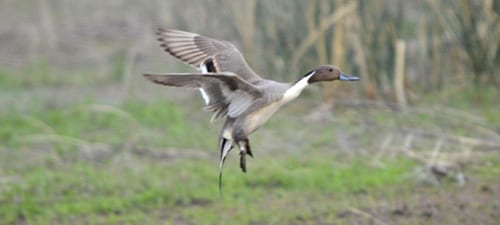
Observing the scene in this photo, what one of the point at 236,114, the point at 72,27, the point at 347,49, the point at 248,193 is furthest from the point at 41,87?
the point at 236,114

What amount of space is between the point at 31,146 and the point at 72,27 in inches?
200

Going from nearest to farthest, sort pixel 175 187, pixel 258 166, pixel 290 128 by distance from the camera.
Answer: pixel 175 187
pixel 258 166
pixel 290 128

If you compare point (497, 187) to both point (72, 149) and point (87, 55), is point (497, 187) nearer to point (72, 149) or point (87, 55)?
point (72, 149)

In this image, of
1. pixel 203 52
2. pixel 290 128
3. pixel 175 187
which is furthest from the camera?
pixel 290 128

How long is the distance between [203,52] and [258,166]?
86.0 inches

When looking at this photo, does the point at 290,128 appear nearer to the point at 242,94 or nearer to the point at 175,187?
the point at 175,187

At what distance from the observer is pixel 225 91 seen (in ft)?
16.9

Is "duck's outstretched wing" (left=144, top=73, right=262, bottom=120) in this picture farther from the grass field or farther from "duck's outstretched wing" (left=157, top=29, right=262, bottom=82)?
the grass field

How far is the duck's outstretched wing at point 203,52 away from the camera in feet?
18.3

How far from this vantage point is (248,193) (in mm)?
7125

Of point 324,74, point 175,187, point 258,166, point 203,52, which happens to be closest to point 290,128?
point 258,166

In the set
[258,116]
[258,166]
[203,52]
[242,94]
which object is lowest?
[258,166]

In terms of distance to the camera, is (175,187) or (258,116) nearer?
(258,116)

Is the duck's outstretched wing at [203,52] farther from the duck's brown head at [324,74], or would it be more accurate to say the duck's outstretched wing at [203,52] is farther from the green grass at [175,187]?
the green grass at [175,187]
